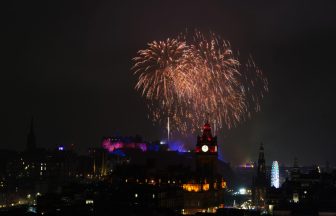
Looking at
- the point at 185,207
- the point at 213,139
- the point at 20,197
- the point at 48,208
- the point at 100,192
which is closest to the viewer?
the point at 48,208

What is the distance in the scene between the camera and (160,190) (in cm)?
13450

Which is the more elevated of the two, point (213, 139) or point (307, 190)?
point (213, 139)

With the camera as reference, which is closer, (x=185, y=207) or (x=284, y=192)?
(x=185, y=207)

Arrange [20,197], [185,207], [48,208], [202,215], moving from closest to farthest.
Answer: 1. [202,215]
2. [48,208]
3. [185,207]
4. [20,197]

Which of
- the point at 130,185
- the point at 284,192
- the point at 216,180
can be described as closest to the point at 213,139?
the point at 216,180

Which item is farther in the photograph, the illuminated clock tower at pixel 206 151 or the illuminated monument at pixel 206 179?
the illuminated clock tower at pixel 206 151

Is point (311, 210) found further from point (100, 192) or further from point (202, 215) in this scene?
point (100, 192)

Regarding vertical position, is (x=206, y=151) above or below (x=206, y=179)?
above

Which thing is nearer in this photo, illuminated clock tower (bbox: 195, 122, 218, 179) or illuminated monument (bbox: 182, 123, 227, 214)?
illuminated monument (bbox: 182, 123, 227, 214)

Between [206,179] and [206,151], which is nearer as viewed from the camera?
[206,179]

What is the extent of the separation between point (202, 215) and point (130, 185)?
3025 cm

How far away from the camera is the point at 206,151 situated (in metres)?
162

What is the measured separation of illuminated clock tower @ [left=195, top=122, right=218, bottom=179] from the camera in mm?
161250

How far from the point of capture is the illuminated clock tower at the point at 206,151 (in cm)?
16125
